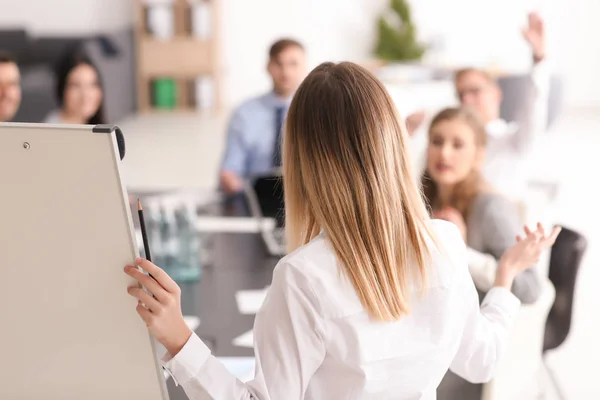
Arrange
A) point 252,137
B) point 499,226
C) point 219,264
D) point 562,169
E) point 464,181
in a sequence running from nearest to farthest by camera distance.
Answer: point 219,264, point 499,226, point 464,181, point 252,137, point 562,169

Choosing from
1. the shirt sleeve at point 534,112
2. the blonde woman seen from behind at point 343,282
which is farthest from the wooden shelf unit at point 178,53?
the blonde woman seen from behind at point 343,282

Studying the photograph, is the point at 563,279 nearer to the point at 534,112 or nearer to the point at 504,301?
the point at 504,301

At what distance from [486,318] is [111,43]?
7.54m

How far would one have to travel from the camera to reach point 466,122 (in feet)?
9.84

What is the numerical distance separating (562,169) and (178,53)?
14.8 ft

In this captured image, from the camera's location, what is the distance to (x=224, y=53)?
388 inches

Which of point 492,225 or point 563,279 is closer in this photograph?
point 563,279

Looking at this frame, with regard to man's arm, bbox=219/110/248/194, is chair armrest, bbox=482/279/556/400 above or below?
below

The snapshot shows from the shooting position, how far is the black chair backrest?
2.49m

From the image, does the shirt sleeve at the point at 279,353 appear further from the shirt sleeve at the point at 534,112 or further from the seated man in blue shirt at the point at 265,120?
the seated man in blue shirt at the point at 265,120

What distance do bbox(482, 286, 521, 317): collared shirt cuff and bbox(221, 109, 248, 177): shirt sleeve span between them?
8.74ft

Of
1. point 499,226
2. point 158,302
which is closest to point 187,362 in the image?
point 158,302

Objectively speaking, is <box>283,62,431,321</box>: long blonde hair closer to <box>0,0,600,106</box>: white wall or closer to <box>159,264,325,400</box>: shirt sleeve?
<box>159,264,325,400</box>: shirt sleeve

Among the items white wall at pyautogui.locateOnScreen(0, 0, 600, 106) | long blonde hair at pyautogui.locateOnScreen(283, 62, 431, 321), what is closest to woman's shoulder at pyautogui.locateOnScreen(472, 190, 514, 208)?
long blonde hair at pyautogui.locateOnScreen(283, 62, 431, 321)
